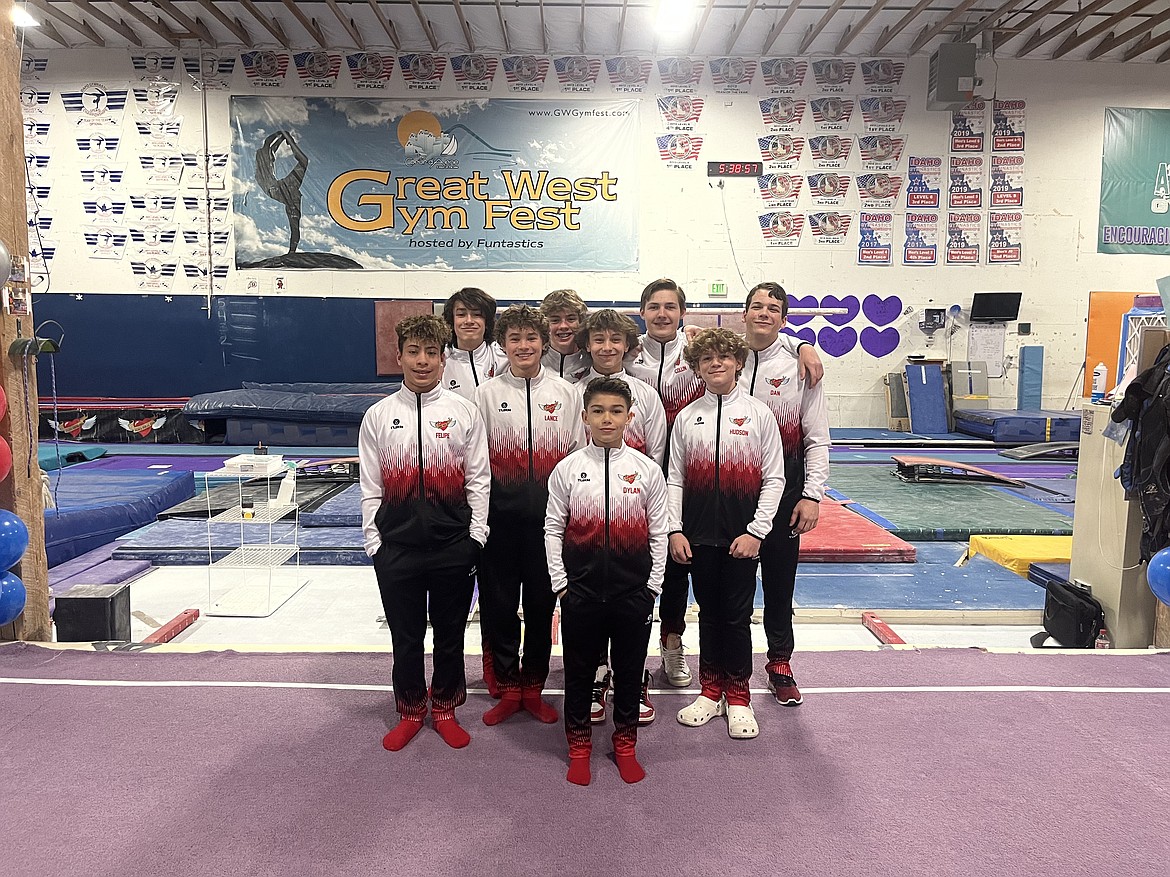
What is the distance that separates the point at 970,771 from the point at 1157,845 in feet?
1.64

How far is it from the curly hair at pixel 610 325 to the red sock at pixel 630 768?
1450 mm

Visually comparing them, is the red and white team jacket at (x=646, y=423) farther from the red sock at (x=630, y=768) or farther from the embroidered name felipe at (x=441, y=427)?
the red sock at (x=630, y=768)

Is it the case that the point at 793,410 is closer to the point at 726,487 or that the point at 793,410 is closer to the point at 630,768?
the point at 726,487

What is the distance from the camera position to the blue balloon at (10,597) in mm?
3170

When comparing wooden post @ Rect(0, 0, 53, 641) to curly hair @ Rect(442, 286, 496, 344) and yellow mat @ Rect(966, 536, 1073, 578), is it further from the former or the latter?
yellow mat @ Rect(966, 536, 1073, 578)

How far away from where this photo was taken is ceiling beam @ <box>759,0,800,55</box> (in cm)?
941

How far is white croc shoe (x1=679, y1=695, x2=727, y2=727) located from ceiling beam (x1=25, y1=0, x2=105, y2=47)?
11414 millimetres

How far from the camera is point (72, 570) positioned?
495 cm

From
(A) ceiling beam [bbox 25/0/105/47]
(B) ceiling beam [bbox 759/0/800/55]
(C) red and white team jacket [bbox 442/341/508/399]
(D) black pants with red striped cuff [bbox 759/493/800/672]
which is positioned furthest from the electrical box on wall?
(A) ceiling beam [bbox 25/0/105/47]

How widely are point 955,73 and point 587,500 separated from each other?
1084 centimetres

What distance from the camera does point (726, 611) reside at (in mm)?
2744

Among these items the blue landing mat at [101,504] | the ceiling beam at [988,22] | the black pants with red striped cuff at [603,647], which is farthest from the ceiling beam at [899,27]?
the blue landing mat at [101,504]

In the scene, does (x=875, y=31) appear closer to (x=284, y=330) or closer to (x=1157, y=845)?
(x=284, y=330)

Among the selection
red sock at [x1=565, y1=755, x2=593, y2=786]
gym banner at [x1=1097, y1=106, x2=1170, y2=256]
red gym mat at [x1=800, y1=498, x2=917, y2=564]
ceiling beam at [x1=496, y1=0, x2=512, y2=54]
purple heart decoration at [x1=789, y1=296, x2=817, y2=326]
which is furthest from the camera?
purple heart decoration at [x1=789, y1=296, x2=817, y2=326]
